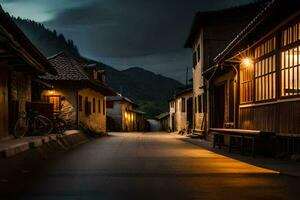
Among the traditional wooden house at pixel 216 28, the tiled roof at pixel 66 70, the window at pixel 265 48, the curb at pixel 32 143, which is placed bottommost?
the curb at pixel 32 143

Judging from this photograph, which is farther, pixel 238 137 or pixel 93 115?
pixel 93 115

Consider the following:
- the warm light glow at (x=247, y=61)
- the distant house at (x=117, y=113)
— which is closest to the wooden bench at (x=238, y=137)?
the warm light glow at (x=247, y=61)

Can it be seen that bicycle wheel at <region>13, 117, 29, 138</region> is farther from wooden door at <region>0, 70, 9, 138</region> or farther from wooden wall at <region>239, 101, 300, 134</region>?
wooden wall at <region>239, 101, 300, 134</region>

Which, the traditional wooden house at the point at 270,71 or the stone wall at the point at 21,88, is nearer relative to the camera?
the traditional wooden house at the point at 270,71

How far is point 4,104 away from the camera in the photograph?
16625 mm

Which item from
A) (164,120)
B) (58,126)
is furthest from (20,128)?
(164,120)

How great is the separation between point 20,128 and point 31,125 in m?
1.44

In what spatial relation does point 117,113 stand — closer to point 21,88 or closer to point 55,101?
point 55,101

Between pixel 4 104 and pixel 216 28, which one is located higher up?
pixel 216 28

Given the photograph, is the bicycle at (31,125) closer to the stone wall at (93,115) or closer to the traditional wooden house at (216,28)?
the stone wall at (93,115)

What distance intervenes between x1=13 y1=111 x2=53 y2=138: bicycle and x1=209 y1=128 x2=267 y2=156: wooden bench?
7335 mm

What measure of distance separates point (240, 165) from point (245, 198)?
216 inches

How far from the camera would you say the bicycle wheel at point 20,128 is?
17234 millimetres

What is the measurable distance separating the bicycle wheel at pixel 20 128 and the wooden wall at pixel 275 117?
8.51m
